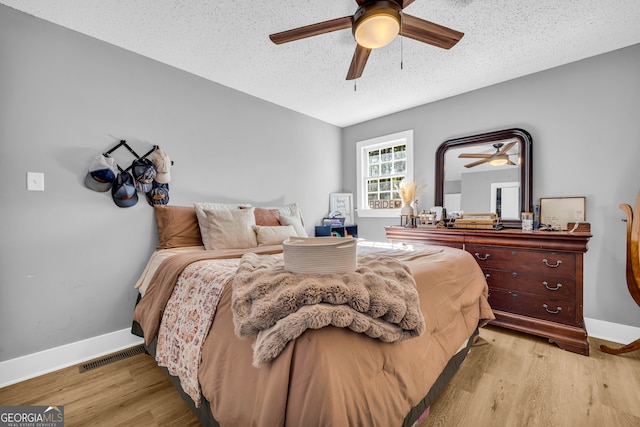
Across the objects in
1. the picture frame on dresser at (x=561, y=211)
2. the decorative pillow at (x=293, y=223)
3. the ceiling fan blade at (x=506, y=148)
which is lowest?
the decorative pillow at (x=293, y=223)

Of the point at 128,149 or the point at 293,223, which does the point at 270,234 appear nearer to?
the point at 293,223

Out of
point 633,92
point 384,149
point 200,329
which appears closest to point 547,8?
point 633,92

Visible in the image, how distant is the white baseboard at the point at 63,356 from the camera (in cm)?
179

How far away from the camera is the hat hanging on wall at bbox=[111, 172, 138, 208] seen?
86.4 inches

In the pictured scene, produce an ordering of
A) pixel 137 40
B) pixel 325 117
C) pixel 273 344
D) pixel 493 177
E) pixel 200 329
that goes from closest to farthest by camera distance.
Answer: pixel 273 344, pixel 200 329, pixel 137 40, pixel 493 177, pixel 325 117

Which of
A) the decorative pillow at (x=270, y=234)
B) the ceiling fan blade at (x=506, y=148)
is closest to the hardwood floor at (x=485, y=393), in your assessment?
the decorative pillow at (x=270, y=234)

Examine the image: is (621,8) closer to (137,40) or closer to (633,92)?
(633,92)

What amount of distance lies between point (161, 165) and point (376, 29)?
6.61 feet

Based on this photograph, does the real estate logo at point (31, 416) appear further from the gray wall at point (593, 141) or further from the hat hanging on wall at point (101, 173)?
the gray wall at point (593, 141)

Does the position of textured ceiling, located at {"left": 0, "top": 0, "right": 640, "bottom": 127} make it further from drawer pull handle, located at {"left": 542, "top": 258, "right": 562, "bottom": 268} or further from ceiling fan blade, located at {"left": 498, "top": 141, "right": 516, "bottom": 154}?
drawer pull handle, located at {"left": 542, "top": 258, "right": 562, "bottom": 268}

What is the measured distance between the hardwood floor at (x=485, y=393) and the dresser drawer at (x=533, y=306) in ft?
0.88

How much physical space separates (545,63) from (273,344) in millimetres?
3414

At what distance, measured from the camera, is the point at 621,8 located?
1847 mm

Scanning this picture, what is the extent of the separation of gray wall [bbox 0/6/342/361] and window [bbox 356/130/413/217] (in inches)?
87.2
